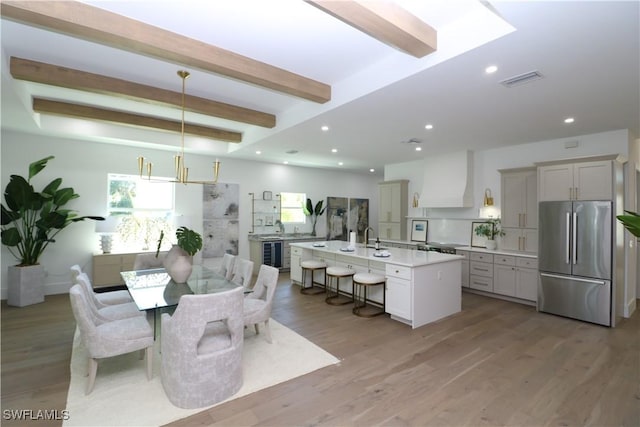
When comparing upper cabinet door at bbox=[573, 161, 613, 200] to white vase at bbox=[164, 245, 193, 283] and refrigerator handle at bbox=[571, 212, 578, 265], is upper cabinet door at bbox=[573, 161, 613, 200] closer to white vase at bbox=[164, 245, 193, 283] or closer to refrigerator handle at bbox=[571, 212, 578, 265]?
refrigerator handle at bbox=[571, 212, 578, 265]

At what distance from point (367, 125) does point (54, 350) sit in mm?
4785

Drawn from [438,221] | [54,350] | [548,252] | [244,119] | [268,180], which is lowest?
[54,350]

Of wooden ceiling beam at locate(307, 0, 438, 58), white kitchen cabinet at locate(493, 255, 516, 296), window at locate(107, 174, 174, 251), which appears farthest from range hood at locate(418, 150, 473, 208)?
window at locate(107, 174, 174, 251)

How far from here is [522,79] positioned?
2.98 m

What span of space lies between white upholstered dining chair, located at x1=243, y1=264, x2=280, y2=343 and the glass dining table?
25 cm

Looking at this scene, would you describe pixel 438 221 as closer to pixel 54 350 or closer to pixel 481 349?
pixel 481 349

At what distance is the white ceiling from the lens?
234cm

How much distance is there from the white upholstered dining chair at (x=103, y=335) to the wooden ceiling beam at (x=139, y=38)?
6.78 ft

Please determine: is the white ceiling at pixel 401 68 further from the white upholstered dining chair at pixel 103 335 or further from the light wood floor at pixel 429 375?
the light wood floor at pixel 429 375

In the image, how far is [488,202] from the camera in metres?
6.18

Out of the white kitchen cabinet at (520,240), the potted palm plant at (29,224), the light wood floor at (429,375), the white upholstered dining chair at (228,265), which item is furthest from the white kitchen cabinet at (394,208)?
the potted palm plant at (29,224)

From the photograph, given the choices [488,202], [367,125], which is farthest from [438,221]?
[367,125]

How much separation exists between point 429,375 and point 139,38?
13.1 ft

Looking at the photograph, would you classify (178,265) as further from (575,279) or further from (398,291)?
(575,279)
